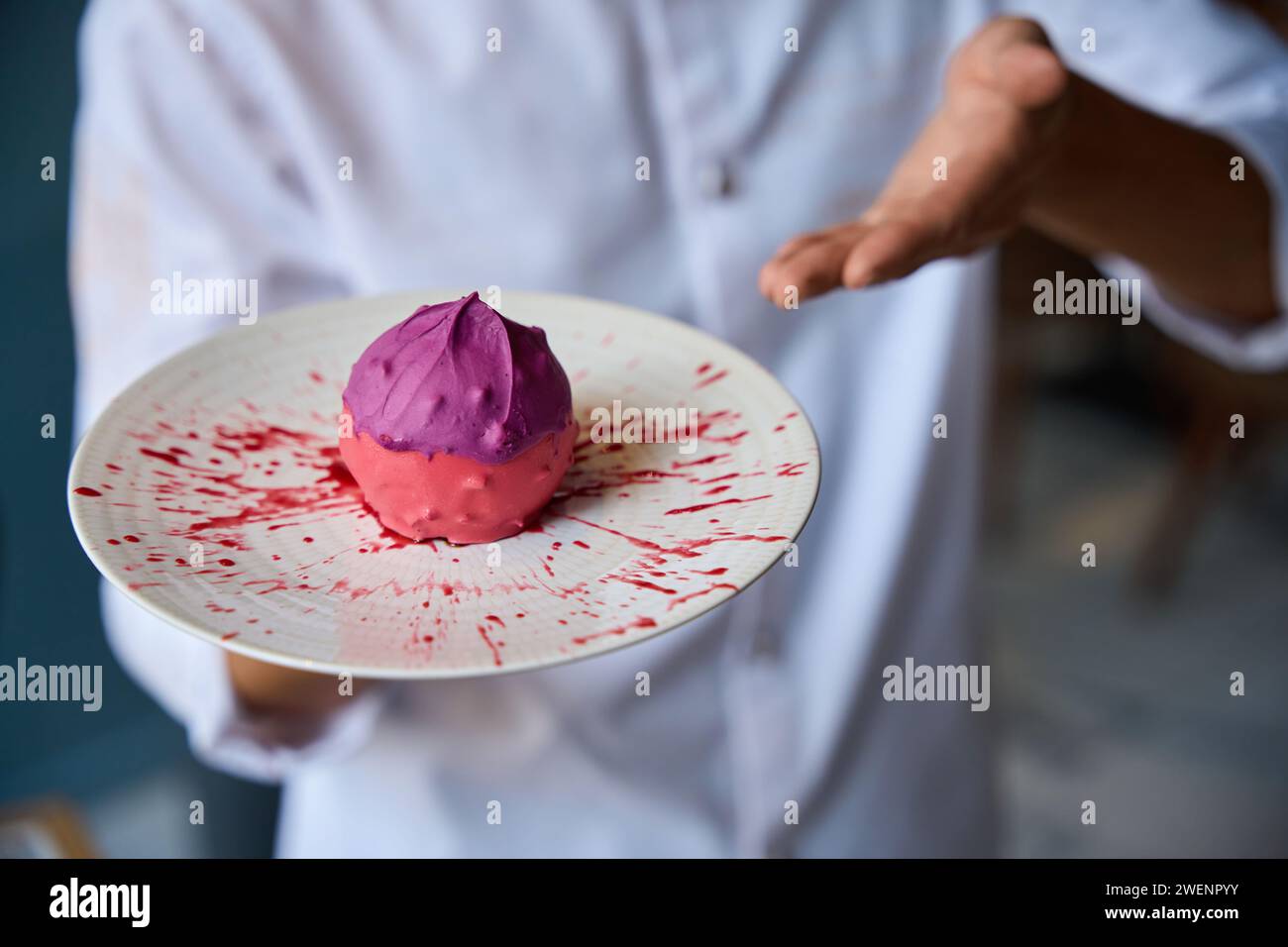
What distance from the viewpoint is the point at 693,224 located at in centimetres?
105

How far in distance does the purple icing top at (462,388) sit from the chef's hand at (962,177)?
154mm

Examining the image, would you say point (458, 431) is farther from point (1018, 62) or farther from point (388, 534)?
point (1018, 62)

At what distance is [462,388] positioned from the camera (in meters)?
0.68

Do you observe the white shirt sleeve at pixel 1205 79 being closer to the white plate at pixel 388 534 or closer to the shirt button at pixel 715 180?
the shirt button at pixel 715 180

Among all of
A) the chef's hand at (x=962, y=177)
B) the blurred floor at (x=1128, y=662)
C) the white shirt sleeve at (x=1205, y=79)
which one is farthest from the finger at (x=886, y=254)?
the blurred floor at (x=1128, y=662)

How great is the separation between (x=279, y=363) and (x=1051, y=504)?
2.46 m

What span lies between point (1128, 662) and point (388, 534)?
217 cm

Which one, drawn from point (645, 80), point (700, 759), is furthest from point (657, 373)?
point (700, 759)

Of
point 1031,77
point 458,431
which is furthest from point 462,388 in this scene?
point 1031,77

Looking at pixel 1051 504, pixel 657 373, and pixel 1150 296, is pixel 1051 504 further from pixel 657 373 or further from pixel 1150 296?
pixel 657 373

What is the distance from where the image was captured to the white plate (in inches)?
21.7

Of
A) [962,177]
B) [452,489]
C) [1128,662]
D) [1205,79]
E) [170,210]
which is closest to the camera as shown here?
[452,489]

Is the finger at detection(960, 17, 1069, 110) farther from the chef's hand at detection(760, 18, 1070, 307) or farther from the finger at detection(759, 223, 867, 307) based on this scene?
the finger at detection(759, 223, 867, 307)

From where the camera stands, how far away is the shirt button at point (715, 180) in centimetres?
102
